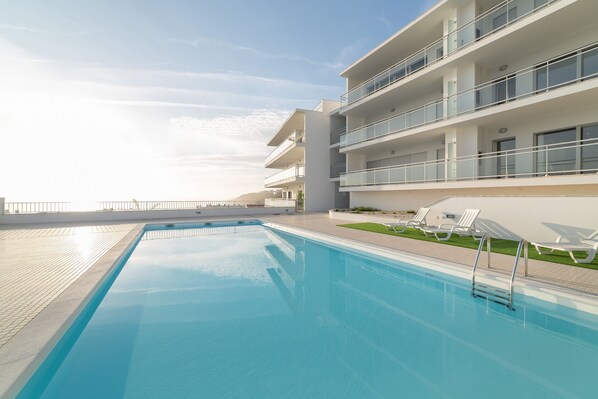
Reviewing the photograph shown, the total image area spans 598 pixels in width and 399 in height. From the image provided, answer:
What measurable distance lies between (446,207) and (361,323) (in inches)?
353

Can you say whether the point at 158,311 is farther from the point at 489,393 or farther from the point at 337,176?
the point at 337,176

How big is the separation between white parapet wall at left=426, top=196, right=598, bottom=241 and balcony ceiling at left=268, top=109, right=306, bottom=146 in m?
16.9

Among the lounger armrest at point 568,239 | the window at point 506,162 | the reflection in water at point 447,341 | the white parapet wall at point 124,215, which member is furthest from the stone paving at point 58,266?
the white parapet wall at point 124,215

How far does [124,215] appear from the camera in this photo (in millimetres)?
18469

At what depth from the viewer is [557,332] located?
13.9ft

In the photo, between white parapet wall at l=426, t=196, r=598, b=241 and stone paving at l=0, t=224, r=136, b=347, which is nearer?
stone paving at l=0, t=224, r=136, b=347

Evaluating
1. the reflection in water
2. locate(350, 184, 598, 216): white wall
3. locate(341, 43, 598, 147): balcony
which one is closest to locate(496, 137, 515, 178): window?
locate(350, 184, 598, 216): white wall

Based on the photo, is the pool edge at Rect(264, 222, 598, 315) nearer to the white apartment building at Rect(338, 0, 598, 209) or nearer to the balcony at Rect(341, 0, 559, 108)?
the white apartment building at Rect(338, 0, 598, 209)

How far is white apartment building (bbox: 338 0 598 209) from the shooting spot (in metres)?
9.63

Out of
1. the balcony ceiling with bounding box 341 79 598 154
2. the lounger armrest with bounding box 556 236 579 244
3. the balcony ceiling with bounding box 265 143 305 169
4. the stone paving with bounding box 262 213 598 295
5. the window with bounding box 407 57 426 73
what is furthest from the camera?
the balcony ceiling with bounding box 265 143 305 169

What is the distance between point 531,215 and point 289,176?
19.7 metres

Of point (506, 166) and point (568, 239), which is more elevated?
point (506, 166)

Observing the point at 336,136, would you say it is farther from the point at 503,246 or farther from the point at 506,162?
the point at 503,246

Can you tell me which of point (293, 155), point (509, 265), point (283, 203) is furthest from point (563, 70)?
point (293, 155)
